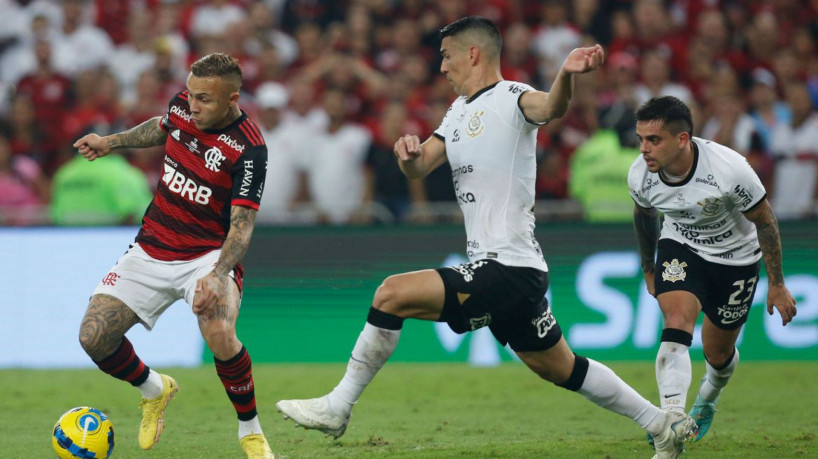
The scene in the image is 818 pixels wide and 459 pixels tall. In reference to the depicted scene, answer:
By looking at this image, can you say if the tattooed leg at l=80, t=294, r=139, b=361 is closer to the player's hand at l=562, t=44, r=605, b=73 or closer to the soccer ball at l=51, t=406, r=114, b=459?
the soccer ball at l=51, t=406, r=114, b=459

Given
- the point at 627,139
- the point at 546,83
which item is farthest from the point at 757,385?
the point at 546,83

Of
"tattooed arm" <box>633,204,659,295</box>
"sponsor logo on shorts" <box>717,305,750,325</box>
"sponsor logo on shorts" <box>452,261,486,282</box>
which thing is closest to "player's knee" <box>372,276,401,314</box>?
"sponsor logo on shorts" <box>452,261,486,282</box>

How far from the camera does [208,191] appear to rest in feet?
26.0

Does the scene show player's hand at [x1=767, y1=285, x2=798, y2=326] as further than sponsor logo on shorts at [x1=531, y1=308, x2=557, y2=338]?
Yes

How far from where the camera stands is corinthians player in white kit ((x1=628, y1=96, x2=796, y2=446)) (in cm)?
802

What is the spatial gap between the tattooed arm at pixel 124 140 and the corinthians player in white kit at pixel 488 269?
202 cm

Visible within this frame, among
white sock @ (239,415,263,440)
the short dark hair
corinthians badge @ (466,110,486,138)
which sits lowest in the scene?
white sock @ (239,415,263,440)

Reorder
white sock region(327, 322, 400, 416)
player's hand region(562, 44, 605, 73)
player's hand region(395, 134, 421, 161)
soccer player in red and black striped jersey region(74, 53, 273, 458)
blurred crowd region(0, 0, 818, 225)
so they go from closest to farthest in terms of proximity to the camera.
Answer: player's hand region(562, 44, 605, 73) < white sock region(327, 322, 400, 416) < player's hand region(395, 134, 421, 161) < soccer player in red and black striped jersey region(74, 53, 273, 458) < blurred crowd region(0, 0, 818, 225)

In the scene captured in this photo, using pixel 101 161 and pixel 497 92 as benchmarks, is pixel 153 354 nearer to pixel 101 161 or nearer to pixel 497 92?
pixel 101 161

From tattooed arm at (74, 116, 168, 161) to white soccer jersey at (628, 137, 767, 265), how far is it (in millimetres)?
3521

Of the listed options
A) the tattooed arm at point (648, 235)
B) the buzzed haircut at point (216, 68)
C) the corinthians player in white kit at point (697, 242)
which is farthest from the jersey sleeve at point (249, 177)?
the tattooed arm at point (648, 235)

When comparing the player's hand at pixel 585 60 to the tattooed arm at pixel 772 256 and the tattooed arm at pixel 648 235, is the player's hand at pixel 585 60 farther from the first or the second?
the tattooed arm at pixel 648 235

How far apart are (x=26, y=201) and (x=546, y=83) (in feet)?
23.8

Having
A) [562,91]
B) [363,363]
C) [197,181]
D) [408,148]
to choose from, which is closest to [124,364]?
[197,181]
